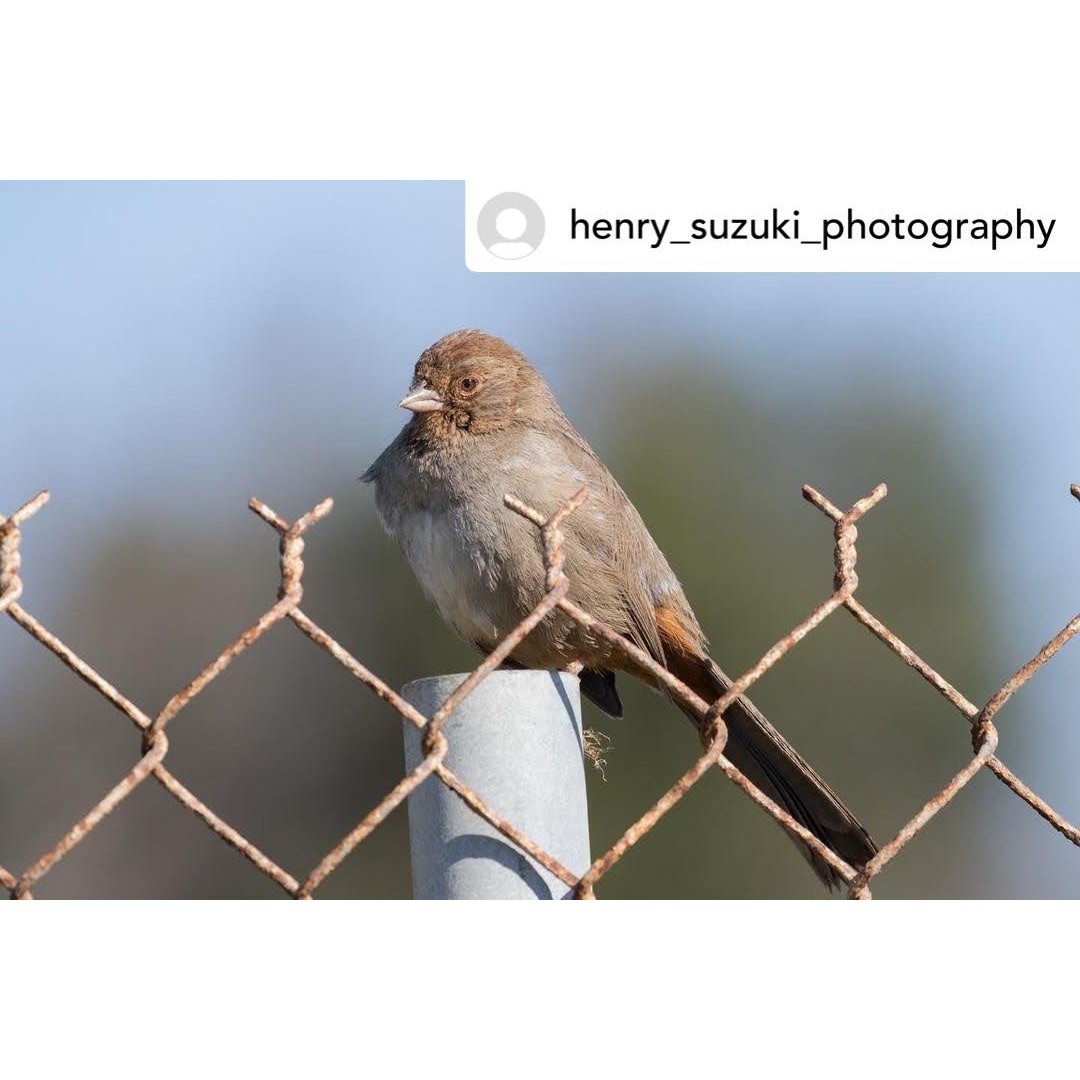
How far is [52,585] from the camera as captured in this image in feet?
66.4

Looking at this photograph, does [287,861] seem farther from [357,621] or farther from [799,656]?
[799,656]

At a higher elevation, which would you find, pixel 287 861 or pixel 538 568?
pixel 538 568

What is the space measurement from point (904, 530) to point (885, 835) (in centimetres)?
398

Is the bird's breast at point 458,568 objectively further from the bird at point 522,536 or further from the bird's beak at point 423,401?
the bird's beak at point 423,401

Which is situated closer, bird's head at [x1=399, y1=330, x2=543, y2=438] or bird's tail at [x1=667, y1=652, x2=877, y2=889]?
bird's tail at [x1=667, y1=652, x2=877, y2=889]

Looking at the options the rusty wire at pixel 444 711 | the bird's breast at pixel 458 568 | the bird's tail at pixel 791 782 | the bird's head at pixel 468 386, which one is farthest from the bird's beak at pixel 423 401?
the rusty wire at pixel 444 711

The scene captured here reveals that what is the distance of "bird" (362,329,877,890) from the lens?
184 inches

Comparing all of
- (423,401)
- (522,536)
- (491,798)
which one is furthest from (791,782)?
(491,798)

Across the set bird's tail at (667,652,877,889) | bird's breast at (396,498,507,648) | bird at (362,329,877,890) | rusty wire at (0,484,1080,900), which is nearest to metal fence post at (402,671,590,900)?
rusty wire at (0,484,1080,900)

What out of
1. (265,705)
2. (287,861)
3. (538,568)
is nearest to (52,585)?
(265,705)

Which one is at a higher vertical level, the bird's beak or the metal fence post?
the bird's beak

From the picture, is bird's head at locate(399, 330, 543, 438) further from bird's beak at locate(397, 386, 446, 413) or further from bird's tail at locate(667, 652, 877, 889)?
bird's tail at locate(667, 652, 877, 889)

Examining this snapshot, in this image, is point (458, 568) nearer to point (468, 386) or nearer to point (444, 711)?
point (468, 386)

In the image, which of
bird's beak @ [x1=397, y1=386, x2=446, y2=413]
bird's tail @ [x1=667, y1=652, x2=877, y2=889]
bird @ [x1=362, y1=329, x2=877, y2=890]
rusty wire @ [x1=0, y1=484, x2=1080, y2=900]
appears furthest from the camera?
bird's beak @ [x1=397, y1=386, x2=446, y2=413]
